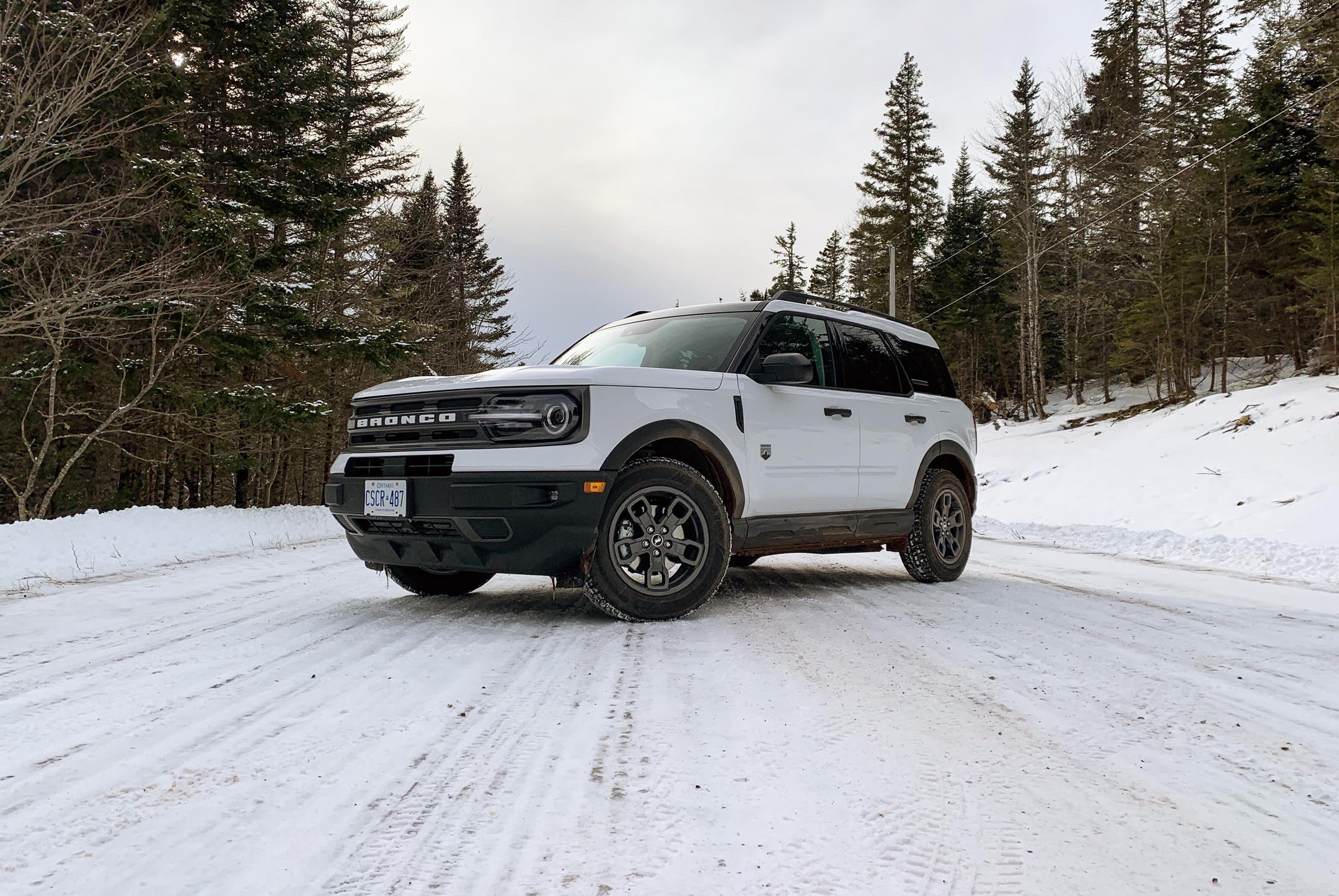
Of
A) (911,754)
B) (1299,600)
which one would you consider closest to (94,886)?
Result: (911,754)

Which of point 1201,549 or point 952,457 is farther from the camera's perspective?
point 1201,549

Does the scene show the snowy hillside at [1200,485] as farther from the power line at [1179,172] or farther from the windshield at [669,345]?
the power line at [1179,172]

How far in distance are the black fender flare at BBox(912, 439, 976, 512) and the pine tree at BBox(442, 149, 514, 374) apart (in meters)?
18.3

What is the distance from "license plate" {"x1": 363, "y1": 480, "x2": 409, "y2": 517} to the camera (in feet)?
13.5

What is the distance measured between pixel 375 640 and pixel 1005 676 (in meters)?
2.90

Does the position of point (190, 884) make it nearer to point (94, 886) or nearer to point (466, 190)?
point (94, 886)

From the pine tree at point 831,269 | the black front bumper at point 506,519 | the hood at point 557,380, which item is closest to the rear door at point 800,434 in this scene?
the hood at point 557,380

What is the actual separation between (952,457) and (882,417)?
4.16ft

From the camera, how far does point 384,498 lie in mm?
4207

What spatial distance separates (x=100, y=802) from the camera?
1961 millimetres

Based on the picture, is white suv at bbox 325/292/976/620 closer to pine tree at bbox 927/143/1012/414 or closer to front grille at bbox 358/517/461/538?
front grille at bbox 358/517/461/538

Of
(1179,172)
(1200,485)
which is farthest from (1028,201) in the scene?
(1200,485)

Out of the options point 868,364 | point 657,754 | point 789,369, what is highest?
point 868,364

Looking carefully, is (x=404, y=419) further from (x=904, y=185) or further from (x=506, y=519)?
(x=904, y=185)
